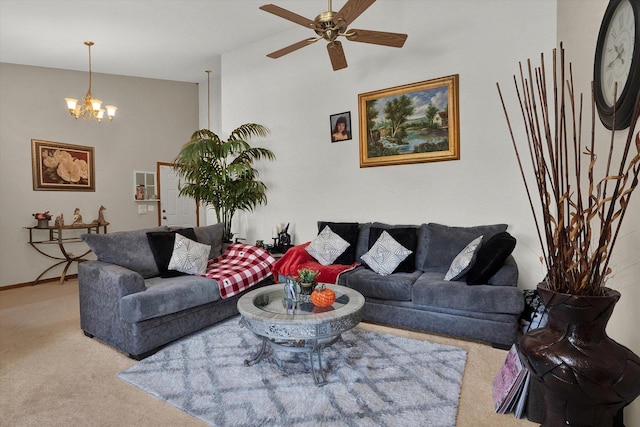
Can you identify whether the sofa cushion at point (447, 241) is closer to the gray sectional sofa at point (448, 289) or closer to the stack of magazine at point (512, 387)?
the gray sectional sofa at point (448, 289)

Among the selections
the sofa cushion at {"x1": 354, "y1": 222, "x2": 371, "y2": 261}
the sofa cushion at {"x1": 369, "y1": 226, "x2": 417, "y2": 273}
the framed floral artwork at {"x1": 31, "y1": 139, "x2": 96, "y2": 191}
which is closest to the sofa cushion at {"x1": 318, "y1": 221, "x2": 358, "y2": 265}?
the sofa cushion at {"x1": 354, "y1": 222, "x2": 371, "y2": 261}

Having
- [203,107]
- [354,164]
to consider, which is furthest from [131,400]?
[203,107]

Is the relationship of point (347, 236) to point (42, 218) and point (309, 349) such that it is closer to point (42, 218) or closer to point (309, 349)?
point (309, 349)

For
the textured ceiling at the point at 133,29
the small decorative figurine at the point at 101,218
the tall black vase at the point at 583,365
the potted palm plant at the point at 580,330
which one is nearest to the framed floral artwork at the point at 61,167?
the small decorative figurine at the point at 101,218

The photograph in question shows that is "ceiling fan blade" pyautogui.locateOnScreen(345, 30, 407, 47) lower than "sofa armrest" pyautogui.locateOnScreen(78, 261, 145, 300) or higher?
higher

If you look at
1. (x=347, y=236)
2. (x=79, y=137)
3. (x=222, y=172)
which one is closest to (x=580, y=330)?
(x=347, y=236)

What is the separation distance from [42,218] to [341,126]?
440 cm

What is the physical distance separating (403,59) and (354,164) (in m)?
1.26

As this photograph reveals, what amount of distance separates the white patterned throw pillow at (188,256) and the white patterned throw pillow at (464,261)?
2228mm

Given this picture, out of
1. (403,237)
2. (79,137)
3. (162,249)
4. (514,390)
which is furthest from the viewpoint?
(79,137)

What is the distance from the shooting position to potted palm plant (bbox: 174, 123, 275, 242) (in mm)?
4402

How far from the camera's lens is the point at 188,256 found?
3.21m

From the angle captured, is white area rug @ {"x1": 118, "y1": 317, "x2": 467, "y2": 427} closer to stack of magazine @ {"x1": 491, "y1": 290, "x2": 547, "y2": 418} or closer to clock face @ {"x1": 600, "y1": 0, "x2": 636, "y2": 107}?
stack of magazine @ {"x1": 491, "y1": 290, "x2": 547, "y2": 418}

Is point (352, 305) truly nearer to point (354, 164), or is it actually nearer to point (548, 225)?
point (548, 225)
